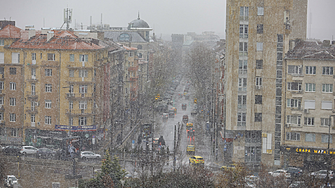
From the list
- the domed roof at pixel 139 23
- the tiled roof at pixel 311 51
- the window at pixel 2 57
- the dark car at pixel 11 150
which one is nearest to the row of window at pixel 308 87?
the tiled roof at pixel 311 51

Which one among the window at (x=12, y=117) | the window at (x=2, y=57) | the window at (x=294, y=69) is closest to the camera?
the window at (x=294, y=69)

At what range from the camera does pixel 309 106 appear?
4169cm

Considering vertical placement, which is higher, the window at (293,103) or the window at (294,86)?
the window at (294,86)

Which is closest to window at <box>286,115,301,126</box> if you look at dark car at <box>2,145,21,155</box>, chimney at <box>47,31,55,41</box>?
dark car at <box>2,145,21,155</box>

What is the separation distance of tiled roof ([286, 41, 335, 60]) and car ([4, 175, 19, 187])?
24.8 metres

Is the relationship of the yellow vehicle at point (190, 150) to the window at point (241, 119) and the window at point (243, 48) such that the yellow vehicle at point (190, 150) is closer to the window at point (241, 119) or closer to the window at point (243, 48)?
the window at point (241, 119)

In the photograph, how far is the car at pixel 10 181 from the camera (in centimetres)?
3490

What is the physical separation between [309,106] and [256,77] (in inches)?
205

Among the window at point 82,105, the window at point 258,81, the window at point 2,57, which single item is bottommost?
the window at point 82,105

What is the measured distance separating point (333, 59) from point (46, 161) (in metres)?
26.8

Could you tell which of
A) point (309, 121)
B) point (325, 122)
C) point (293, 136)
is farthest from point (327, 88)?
point (293, 136)

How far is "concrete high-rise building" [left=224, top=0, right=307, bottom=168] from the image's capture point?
138 ft

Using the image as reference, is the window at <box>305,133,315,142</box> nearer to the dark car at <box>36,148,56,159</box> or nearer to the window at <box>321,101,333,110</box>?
the window at <box>321,101,333,110</box>

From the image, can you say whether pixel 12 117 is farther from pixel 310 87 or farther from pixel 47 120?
pixel 310 87
